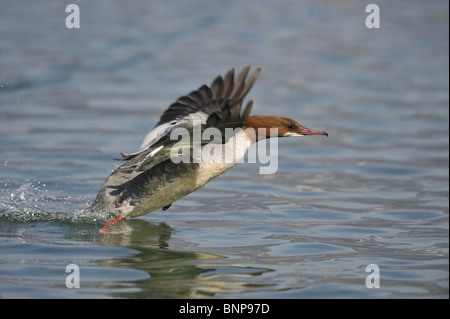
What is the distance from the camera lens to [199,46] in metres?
18.0

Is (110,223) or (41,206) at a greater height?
(41,206)

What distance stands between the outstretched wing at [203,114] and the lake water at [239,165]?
39.8 inches

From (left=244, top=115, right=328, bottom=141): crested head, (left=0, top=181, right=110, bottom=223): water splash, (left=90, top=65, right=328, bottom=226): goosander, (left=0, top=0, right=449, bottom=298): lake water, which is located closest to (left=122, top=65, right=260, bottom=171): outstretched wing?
(left=90, top=65, right=328, bottom=226): goosander

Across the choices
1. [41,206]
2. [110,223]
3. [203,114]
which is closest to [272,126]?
[203,114]

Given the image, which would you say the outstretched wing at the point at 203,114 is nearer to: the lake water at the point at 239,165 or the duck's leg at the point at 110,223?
the duck's leg at the point at 110,223

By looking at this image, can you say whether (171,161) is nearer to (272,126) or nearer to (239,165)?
(272,126)

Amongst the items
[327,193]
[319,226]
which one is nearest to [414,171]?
[327,193]

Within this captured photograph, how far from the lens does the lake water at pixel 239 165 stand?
6.24 m

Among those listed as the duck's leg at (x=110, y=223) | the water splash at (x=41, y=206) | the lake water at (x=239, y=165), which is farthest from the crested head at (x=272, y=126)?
the water splash at (x=41, y=206)

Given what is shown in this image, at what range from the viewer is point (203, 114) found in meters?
5.86

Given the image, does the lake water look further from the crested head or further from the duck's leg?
the crested head

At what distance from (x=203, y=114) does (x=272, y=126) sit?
1.10m
